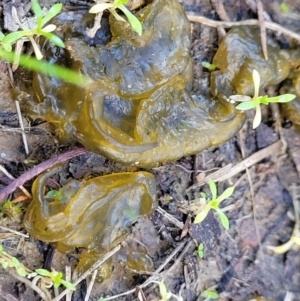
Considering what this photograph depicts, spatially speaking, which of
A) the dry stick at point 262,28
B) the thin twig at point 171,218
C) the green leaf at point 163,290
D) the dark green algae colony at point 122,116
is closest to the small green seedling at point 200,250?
the thin twig at point 171,218

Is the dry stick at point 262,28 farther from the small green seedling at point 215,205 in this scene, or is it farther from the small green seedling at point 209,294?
the small green seedling at point 209,294

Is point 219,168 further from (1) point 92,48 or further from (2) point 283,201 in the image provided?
(1) point 92,48

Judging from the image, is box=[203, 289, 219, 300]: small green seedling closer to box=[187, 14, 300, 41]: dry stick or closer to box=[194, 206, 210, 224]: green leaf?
box=[194, 206, 210, 224]: green leaf

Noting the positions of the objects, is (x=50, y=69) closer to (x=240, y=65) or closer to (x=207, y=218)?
(x=240, y=65)

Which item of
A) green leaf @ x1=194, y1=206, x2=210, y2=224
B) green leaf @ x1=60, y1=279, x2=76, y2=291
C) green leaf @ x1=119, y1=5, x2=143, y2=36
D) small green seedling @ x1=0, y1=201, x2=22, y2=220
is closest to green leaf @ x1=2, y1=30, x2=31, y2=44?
green leaf @ x1=119, y1=5, x2=143, y2=36

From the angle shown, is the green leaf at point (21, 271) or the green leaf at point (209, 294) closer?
the green leaf at point (21, 271)

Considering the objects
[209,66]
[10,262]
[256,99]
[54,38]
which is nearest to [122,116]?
[54,38]
